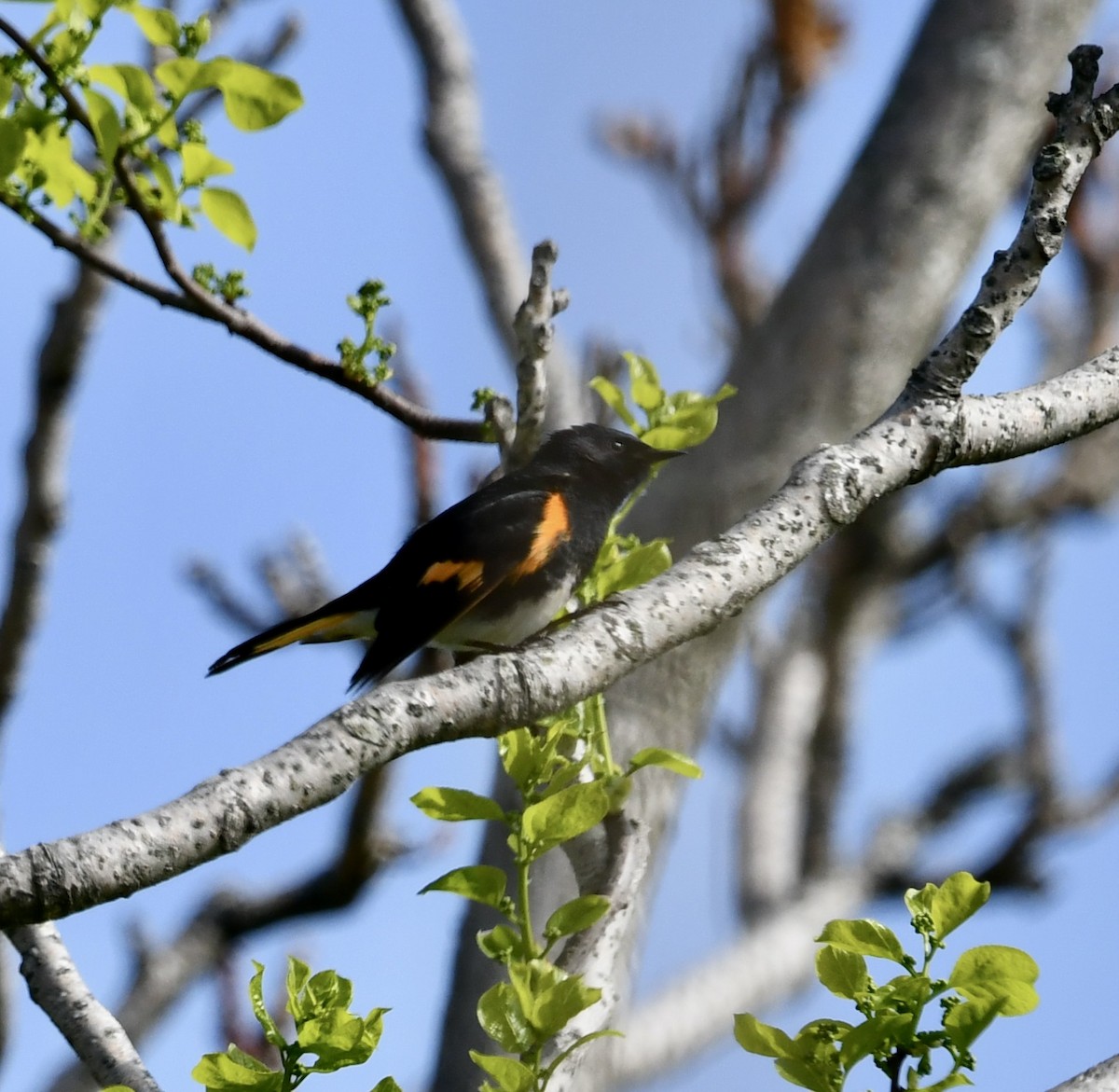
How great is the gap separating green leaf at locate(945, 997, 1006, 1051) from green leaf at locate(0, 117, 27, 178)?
149cm

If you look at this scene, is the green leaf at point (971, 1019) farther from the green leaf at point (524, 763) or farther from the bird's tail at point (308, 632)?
the bird's tail at point (308, 632)

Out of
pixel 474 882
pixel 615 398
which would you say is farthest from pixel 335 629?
pixel 474 882

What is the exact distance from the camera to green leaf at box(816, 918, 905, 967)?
4.87 feet

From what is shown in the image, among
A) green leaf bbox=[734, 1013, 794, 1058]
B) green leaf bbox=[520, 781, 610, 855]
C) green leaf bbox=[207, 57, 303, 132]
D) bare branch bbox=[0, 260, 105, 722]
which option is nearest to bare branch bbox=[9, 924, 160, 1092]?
green leaf bbox=[520, 781, 610, 855]

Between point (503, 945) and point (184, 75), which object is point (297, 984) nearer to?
point (503, 945)

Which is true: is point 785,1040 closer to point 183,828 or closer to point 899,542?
point 183,828

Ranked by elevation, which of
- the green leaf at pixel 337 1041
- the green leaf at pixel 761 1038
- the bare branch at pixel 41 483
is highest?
the bare branch at pixel 41 483

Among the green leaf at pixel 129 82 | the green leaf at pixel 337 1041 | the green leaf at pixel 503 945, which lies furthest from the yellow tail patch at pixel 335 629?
the green leaf at pixel 337 1041

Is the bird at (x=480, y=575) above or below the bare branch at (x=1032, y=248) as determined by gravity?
above

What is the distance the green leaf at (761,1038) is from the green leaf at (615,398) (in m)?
1.09

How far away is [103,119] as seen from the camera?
75.6 inches

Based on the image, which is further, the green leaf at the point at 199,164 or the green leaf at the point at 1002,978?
the green leaf at the point at 199,164

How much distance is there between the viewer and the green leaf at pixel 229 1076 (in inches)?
55.1

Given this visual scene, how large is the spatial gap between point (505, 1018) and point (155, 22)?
138 centimetres
